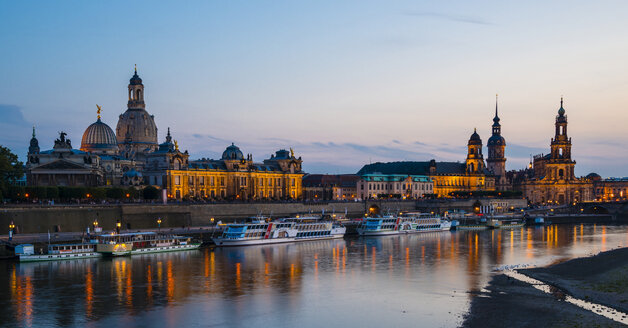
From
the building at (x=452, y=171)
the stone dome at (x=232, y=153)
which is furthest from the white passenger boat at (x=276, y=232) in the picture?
the building at (x=452, y=171)

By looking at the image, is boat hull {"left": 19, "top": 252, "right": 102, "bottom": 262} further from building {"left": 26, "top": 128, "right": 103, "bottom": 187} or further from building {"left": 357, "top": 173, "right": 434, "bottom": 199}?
building {"left": 357, "top": 173, "right": 434, "bottom": 199}

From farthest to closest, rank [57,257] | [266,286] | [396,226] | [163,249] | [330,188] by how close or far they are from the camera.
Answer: [330,188]
[396,226]
[163,249]
[57,257]
[266,286]

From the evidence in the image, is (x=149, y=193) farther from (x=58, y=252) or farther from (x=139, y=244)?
(x=58, y=252)

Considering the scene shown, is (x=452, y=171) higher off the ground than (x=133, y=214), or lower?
higher

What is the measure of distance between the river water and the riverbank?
1.39 m

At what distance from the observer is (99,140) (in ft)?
427

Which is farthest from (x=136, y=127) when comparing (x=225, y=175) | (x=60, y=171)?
(x=60, y=171)

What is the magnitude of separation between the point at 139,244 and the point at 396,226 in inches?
1516

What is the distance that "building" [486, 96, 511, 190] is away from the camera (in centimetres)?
18775

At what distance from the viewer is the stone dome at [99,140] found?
129375mm

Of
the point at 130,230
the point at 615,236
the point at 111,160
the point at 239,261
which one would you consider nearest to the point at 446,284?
the point at 239,261

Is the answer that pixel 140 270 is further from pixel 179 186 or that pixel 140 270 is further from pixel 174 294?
pixel 179 186

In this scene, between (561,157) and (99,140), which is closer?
(99,140)

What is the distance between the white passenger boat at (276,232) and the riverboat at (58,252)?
14.4 metres
